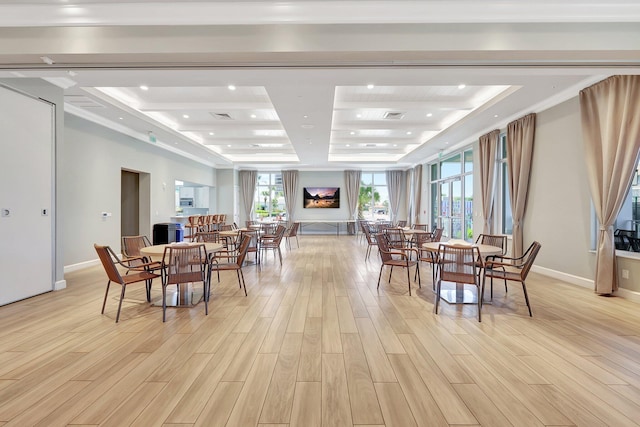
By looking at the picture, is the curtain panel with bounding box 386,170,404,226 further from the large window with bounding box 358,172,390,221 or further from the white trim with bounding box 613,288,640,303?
the white trim with bounding box 613,288,640,303

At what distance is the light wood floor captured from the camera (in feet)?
6.31

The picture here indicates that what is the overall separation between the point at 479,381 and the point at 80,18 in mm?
4996

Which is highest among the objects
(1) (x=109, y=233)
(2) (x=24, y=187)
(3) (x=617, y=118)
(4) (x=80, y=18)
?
(4) (x=80, y=18)

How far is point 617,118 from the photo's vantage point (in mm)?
4293

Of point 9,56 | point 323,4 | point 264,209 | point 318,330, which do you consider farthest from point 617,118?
point 264,209

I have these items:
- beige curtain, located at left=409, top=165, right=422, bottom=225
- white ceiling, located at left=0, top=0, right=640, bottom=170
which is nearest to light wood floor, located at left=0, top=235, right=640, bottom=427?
white ceiling, located at left=0, top=0, right=640, bottom=170

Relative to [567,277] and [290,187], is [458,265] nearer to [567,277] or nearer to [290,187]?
[567,277]

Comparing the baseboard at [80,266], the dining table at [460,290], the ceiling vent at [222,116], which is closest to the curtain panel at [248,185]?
the ceiling vent at [222,116]

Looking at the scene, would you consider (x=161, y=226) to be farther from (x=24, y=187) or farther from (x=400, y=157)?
(x=400, y=157)

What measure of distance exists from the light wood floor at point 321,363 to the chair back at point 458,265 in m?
0.46

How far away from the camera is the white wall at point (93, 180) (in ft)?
19.6

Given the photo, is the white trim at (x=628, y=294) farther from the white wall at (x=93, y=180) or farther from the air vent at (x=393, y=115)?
the white wall at (x=93, y=180)

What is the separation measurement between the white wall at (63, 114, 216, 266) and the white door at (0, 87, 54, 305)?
18.4 inches

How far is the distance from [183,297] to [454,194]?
8746 mm
